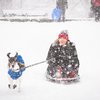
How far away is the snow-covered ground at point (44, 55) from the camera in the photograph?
979 centimetres

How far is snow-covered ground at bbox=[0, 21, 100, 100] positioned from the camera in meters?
9.79

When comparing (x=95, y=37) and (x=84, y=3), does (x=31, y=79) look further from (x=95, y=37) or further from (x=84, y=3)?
(x=84, y=3)

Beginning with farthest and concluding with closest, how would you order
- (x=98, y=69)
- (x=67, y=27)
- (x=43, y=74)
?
(x=67, y=27), (x=98, y=69), (x=43, y=74)

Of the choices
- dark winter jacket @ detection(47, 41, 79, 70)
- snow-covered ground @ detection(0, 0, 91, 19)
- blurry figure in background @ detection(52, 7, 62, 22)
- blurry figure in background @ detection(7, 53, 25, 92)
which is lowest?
blurry figure in background @ detection(7, 53, 25, 92)

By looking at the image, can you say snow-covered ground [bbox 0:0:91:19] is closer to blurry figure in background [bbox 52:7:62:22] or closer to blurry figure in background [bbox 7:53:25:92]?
blurry figure in background [bbox 52:7:62:22]

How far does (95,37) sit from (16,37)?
315cm

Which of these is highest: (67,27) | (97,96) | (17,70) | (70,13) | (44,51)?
(70,13)

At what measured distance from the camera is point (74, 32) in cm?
1767

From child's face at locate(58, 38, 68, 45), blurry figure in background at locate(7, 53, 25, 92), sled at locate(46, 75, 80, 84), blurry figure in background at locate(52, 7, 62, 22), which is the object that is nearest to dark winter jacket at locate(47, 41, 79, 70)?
child's face at locate(58, 38, 68, 45)

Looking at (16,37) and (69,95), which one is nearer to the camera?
(69,95)

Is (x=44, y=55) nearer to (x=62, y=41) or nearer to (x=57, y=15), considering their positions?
(x=62, y=41)

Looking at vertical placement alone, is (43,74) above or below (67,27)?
below

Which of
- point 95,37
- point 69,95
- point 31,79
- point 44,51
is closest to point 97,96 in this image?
point 69,95

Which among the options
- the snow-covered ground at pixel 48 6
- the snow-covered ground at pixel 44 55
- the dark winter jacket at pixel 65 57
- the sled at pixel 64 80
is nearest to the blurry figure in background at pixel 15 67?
the snow-covered ground at pixel 44 55
